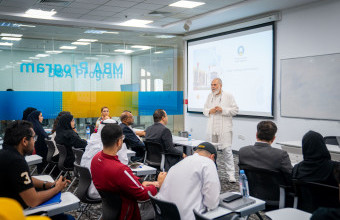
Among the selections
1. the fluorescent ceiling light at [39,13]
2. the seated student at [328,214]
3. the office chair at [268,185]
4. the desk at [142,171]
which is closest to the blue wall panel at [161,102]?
the fluorescent ceiling light at [39,13]

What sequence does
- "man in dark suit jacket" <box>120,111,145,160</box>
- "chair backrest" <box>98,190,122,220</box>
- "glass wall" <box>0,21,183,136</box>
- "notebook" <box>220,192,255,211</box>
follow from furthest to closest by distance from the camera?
"glass wall" <box>0,21,183,136</box> → "man in dark suit jacket" <box>120,111,145,160</box> → "chair backrest" <box>98,190,122,220</box> → "notebook" <box>220,192,255,211</box>

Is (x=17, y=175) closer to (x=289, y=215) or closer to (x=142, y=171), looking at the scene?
(x=142, y=171)

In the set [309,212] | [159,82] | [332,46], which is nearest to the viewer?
[309,212]

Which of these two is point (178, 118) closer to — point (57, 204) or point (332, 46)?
point (332, 46)

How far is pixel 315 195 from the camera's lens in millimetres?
2557

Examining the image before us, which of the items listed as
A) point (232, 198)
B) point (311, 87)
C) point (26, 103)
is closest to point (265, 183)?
point (232, 198)

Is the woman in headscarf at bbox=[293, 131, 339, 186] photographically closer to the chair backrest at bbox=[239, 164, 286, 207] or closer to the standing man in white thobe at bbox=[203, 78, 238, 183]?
the chair backrest at bbox=[239, 164, 286, 207]

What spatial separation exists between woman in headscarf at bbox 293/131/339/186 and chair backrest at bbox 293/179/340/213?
0.58 ft

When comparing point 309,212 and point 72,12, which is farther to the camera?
point 72,12

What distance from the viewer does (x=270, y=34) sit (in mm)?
7371

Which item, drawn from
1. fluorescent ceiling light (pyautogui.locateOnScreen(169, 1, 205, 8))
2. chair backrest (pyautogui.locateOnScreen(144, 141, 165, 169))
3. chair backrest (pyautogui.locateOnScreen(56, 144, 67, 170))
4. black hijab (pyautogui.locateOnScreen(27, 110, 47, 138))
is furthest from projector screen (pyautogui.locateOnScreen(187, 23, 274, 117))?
black hijab (pyautogui.locateOnScreen(27, 110, 47, 138))

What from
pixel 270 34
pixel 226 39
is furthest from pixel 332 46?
pixel 226 39

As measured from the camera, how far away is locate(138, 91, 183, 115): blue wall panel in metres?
9.87

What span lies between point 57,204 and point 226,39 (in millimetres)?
7089
